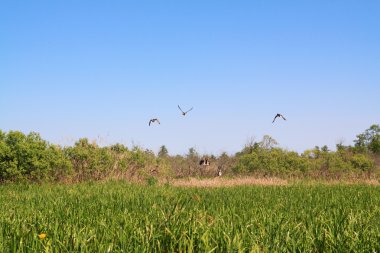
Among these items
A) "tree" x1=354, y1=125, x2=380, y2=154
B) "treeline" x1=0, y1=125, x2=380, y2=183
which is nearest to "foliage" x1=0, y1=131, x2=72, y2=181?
"treeline" x1=0, y1=125, x2=380, y2=183

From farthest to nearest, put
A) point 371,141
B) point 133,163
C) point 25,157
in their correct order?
point 371,141, point 133,163, point 25,157

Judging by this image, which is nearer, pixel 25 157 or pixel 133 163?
pixel 25 157

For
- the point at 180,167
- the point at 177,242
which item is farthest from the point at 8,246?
the point at 180,167

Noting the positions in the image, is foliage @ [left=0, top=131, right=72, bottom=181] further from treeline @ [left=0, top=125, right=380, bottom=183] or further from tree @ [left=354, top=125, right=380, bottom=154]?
tree @ [left=354, top=125, right=380, bottom=154]

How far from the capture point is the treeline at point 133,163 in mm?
18281

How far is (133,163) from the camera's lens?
79.1ft

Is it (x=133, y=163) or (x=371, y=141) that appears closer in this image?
(x=133, y=163)

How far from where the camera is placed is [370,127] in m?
62.0

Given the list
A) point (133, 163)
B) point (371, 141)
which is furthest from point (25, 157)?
point (371, 141)

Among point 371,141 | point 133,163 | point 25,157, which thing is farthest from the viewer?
point 371,141

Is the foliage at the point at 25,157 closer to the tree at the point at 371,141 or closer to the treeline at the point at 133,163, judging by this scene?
the treeline at the point at 133,163

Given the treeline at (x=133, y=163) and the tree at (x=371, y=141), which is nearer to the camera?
the treeline at (x=133, y=163)

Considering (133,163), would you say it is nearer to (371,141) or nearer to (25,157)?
(25,157)

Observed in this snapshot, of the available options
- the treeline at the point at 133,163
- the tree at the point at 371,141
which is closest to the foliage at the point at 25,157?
the treeline at the point at 133,163
